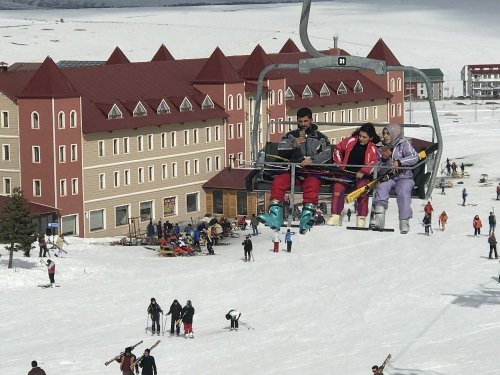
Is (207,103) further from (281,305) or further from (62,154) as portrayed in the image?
(281,305)

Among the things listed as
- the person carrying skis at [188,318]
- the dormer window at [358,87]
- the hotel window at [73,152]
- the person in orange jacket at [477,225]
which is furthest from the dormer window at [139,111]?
the person carrying skis at [188,318]

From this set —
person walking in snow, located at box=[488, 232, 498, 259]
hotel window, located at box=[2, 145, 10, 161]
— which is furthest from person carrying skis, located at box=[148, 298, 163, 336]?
hotel window, located at box=[2, 145, 10, 161]

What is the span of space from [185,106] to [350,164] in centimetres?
6675

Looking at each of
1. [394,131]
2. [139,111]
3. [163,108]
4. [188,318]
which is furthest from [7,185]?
[394,131]

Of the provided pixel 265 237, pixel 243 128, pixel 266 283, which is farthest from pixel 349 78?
pixel 266 283

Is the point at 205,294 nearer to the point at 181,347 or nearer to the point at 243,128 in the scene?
the point at 181,347

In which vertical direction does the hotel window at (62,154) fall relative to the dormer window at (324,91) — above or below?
below

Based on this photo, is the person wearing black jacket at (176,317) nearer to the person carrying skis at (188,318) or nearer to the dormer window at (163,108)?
the person carrying skis at (188,318)

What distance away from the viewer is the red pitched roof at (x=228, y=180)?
87688mm

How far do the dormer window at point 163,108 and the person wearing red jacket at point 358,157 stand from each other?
64247mm

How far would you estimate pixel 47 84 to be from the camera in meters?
79.8

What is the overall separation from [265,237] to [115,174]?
1619cm

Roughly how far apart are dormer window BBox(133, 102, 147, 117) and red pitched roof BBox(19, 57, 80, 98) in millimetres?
6856

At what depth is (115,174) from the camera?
8525cm
